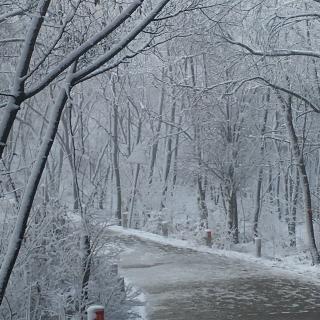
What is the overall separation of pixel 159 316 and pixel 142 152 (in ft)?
54.3

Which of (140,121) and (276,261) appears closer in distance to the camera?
(276,261)

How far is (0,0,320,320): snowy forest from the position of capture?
5.94 m

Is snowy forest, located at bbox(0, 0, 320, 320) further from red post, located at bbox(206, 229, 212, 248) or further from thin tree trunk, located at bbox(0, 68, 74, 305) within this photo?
red post, located at bbox(206, 229, 212, 248)

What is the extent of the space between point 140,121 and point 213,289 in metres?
25.1

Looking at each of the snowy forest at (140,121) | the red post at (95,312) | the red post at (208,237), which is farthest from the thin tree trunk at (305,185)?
the red post at (95,312)

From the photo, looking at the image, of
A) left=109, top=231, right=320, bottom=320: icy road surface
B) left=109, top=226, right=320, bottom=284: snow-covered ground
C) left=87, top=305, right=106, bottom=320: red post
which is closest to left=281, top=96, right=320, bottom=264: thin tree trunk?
left=109, top=226, right=320, bottom=284: snow-covered ground

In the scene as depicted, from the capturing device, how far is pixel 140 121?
126 feet

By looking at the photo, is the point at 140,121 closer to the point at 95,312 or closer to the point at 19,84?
the point at 95,312

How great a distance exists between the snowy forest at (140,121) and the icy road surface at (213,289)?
77.4 inches

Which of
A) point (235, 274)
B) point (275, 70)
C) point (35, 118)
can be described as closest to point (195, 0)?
point (235, 274)

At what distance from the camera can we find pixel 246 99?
26.4 m

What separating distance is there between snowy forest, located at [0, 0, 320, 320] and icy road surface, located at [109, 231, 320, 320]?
6.45 ft

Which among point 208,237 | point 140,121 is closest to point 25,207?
point 208,237

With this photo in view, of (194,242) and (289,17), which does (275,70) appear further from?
(194,242)
